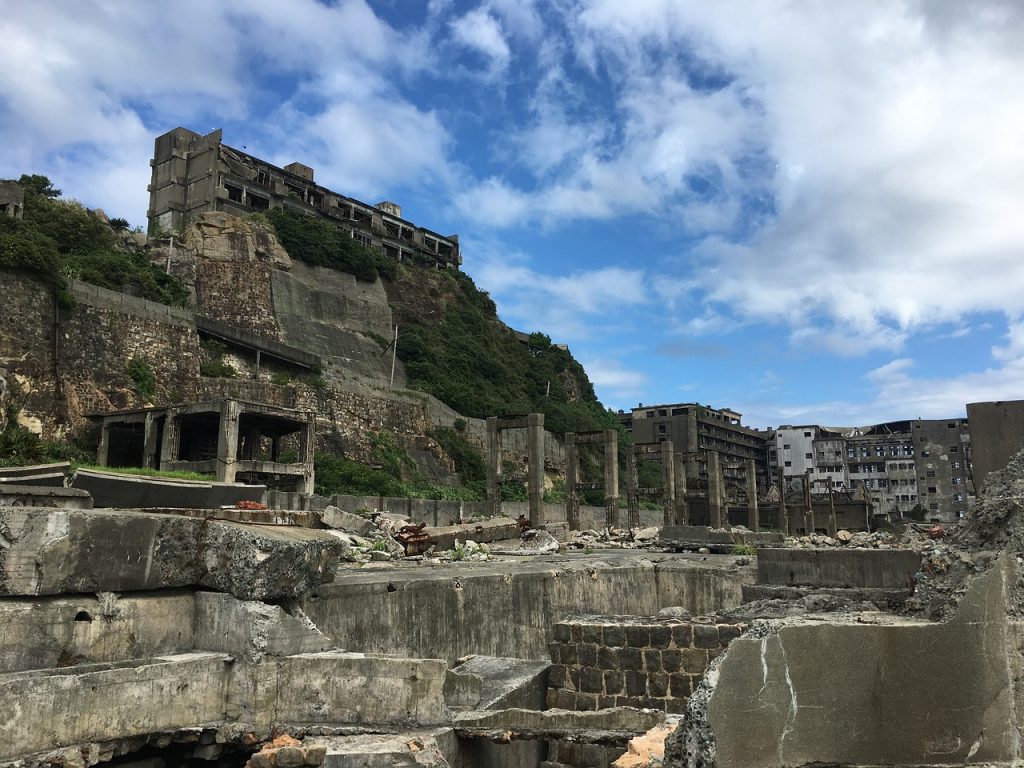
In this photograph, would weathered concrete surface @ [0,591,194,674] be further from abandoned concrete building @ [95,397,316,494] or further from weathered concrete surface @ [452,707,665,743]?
abandoned concrete building @ [95,397,316,494]

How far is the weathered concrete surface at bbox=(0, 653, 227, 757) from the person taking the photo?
3.93 m

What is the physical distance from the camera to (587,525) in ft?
119

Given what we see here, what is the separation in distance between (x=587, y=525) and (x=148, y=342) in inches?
830

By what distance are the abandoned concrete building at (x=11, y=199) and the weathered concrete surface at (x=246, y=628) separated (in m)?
33.3

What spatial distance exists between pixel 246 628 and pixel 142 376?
26.2 m

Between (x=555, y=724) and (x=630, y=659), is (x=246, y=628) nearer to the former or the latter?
(x=555, y=724)

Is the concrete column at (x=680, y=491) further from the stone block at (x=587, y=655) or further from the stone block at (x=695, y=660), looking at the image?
the stone block at (x=695, y=660)

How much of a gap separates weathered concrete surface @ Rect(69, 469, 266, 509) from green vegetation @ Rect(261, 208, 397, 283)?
3102cm

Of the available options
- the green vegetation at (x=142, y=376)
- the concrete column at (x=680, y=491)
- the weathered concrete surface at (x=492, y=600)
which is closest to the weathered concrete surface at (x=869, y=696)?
the weathered concrete surface at (x=492, y=600)

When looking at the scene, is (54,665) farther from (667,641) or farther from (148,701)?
(667,641)

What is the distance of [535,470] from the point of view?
85.0 ft

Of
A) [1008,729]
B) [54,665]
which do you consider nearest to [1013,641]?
[1008,729]

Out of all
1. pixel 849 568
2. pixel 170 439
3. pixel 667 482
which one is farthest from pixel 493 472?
pixel 849 568

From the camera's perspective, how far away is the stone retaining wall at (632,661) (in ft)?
22.8
